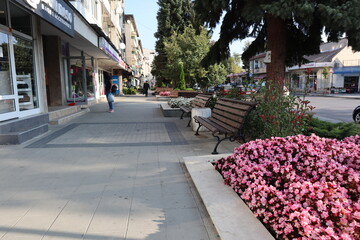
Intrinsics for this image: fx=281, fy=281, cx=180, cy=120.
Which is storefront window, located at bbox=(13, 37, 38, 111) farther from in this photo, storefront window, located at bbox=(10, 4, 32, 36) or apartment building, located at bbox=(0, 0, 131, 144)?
storefront window, located at bbox=(10, 4, 32, 36)

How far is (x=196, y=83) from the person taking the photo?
3109cm

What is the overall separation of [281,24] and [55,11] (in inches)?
254

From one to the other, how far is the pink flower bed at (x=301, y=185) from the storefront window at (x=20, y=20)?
7.17 m

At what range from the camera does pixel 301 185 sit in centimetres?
260

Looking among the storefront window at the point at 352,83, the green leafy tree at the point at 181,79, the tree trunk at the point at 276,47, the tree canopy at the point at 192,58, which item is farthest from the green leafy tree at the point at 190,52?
the storefront window at the point at 352,83

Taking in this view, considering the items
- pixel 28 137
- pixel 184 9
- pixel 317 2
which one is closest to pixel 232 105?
pixel 317 2

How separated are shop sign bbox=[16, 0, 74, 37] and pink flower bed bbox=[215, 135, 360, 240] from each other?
582 centimetres

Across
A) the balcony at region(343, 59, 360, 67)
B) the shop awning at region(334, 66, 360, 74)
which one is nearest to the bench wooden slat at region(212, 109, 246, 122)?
the shop awning at region(334, 66, 360, 74)

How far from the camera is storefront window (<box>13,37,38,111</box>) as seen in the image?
26.5ft

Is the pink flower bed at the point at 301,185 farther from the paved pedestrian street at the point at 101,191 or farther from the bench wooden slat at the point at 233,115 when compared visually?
the bench wooden slat at the point at 233,115

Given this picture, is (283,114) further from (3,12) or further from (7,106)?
(3,12)

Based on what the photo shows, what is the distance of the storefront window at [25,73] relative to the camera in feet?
26.5

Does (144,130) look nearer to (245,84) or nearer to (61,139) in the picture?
(61,139)

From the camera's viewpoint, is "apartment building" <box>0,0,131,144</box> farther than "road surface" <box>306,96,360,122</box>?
No
